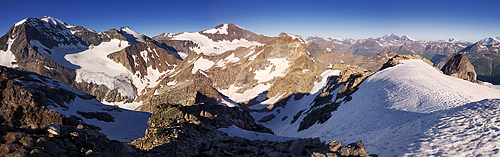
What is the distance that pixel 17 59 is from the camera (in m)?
182

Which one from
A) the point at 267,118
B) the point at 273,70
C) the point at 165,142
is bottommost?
the point at 267,118

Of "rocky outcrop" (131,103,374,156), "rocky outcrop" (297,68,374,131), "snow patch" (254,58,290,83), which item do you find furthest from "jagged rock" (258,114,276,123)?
"snow patch" (254,58,290,83)

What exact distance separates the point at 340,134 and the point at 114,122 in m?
43.9

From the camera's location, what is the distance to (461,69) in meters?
118

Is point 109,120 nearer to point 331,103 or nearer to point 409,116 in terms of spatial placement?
point 331,103

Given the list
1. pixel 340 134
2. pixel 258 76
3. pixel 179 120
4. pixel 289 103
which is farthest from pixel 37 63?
pixel 340 134

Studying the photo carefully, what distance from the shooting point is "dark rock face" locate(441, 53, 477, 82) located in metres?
111

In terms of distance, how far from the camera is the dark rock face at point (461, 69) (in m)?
Result: 111

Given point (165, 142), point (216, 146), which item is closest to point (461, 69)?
point (216, 146)

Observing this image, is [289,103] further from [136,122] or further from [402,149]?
[402,149]

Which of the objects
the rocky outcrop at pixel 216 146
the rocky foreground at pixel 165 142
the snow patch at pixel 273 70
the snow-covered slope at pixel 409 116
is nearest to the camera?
the rocky foreground at pixel 165 142

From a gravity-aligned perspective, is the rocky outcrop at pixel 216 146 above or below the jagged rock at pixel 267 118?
above

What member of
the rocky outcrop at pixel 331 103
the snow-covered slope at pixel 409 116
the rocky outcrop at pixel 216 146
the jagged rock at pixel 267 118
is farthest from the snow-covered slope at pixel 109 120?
the jagged rock at pixel 267 118

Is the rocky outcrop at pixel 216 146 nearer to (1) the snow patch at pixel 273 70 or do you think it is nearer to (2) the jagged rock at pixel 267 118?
(2) the jagged rock at pixel 267 118
